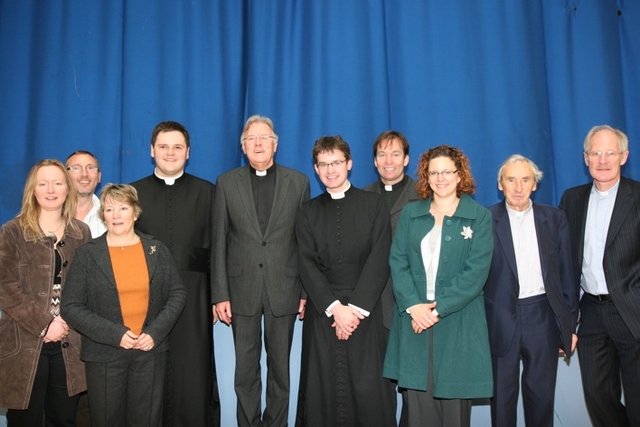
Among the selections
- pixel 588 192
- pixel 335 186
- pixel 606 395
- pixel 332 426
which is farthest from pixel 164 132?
pixel 606 395

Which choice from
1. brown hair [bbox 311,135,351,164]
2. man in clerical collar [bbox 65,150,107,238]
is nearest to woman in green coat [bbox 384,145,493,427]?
brown hair [bbox 311,135,351,164]

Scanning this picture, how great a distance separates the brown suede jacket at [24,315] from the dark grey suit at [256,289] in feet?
2.82

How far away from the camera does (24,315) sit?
106 inches

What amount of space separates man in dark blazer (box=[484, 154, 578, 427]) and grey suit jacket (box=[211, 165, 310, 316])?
116cm

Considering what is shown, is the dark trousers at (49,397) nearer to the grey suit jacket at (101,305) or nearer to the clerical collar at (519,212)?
the grey suit jacket at (101,305)

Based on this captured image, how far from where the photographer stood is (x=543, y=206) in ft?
10.4

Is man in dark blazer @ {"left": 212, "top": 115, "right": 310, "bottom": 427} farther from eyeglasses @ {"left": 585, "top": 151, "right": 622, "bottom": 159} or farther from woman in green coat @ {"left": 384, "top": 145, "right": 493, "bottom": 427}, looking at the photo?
eyeglasses @ {"left": 585, "top": 151, "right": 622, "bottom": 159}

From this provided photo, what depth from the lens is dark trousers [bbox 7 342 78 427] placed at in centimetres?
273

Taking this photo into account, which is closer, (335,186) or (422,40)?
(335,186)

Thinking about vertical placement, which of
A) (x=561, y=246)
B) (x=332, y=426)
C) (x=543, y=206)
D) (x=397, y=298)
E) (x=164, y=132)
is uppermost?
(x=164, y=132)

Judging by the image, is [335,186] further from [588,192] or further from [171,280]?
[588,192]

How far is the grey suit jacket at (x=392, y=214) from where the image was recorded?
3141 mm

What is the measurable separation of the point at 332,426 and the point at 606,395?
1.58 m

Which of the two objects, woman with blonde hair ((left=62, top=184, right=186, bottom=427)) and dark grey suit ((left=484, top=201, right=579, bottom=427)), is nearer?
woman with blonde hair ((left=62, top=184, right=186, bottom=427))
